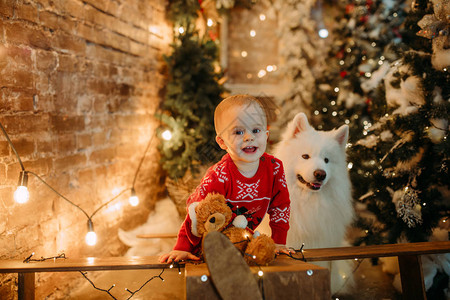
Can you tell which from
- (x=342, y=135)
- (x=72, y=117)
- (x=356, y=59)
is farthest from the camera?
(x=356, y=59)

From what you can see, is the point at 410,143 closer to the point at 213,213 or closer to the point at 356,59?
the point at 213,213

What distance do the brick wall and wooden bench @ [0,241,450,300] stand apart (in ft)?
0.93

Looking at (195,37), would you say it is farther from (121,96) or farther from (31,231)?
(31,231)

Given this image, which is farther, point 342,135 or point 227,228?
point 342,135

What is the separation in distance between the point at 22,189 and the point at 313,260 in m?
1.65

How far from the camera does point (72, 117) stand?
2.38 meters

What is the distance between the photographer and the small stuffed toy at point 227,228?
52.9 inches

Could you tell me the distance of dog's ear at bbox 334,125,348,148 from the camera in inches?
79.0

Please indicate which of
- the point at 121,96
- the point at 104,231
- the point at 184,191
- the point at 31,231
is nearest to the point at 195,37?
the point at 121,96

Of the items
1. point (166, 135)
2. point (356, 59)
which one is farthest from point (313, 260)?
point (356, 59)

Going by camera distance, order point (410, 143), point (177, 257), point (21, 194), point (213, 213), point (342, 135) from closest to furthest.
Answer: point (213, 213)
point (177, 257)
point (21, 194)
point (342, 135)
point (410, 143)

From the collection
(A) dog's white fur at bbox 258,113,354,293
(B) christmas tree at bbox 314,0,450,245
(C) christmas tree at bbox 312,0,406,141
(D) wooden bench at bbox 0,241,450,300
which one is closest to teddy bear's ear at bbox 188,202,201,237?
(D) wooden bench at bbox 0,241,450,300

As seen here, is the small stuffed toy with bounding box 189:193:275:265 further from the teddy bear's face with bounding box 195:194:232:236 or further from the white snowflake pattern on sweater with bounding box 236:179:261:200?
the white snowflake pattern on sweater with bounding box 236:179:261:200

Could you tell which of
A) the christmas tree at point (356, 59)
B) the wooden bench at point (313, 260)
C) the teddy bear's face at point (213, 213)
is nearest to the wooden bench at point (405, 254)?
the wooden bench at point (313, 260)
